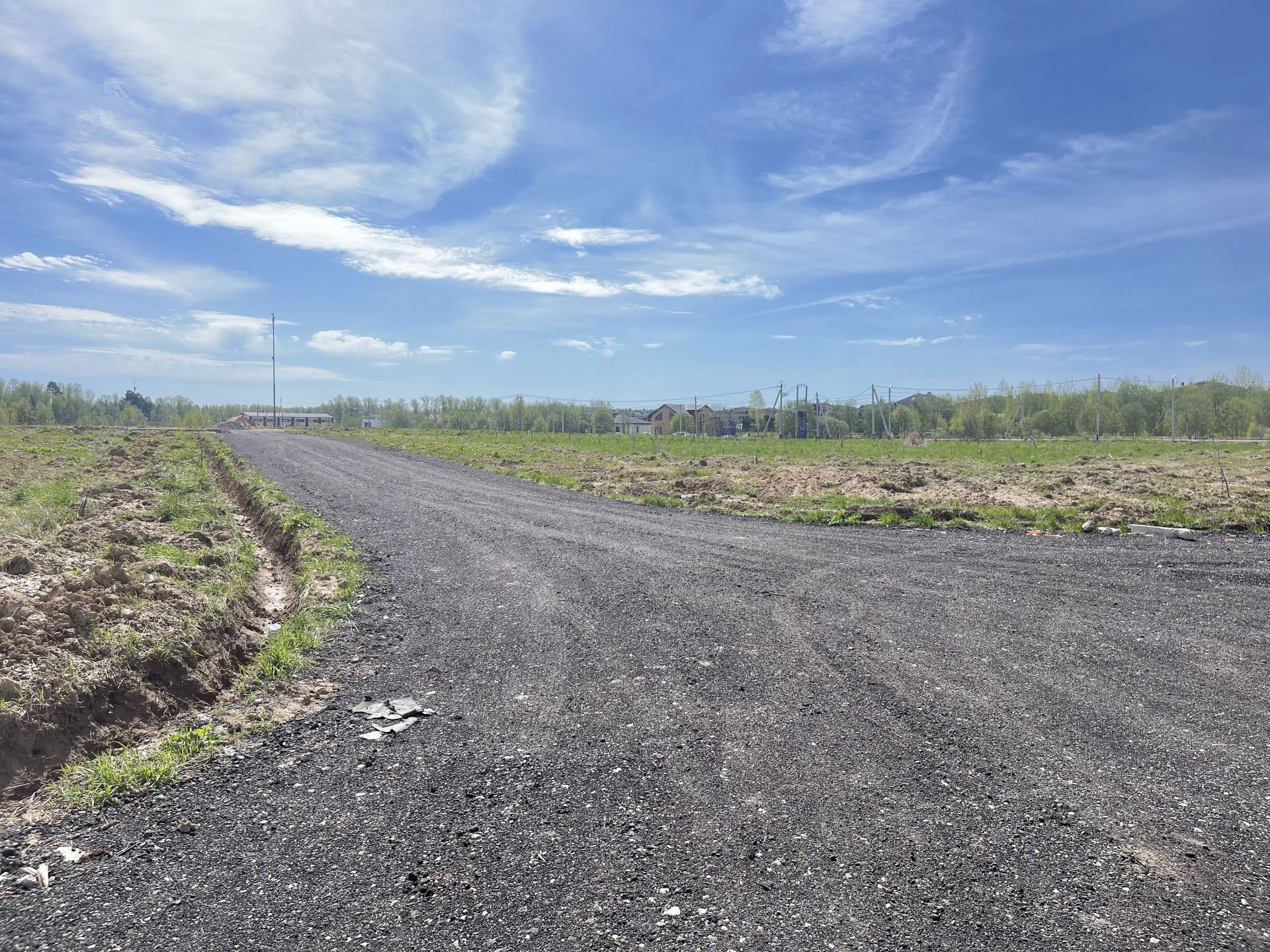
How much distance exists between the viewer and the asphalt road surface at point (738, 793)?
275 cm

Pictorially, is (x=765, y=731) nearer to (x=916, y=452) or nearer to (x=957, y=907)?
(x=957, y=907)

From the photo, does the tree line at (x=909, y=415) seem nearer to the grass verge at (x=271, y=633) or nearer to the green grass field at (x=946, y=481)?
the green grass field at (x=946, y=481)

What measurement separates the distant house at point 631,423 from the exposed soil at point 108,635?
93703 mm

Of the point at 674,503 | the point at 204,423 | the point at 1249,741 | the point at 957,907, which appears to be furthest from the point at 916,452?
the point at 204,423

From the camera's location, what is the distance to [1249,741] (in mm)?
4230

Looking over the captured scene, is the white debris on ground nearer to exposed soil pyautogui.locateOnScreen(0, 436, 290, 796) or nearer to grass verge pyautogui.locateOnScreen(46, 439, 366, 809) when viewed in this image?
grass verge pyautogui.locateOnScreen(46, 439, 366, 809)

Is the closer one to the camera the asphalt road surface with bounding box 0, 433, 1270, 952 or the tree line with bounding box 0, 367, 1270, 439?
the asphalt road surface with bounding box 0, 433, 1270, 952

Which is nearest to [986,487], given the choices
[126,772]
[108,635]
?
[108,635]

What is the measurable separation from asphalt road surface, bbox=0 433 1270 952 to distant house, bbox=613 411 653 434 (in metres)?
95.4

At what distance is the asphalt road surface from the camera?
275cm

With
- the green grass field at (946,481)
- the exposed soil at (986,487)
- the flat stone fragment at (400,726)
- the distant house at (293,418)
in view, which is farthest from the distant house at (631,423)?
the flat stone fragment at (400,726)

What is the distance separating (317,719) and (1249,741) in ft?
19.5

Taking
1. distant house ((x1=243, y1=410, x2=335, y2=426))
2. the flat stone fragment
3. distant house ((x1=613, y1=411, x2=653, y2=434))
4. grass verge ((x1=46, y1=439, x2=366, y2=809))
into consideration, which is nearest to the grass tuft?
grass verge ((x1=46, y1=439, x2=366, y2=809))

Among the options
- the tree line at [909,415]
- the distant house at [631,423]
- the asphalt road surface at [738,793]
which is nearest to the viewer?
the asphalt road surface at [738,793]
